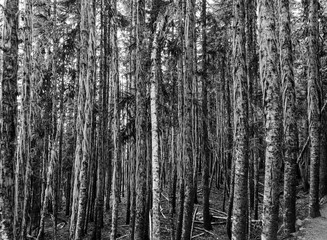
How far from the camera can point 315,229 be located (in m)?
10.4

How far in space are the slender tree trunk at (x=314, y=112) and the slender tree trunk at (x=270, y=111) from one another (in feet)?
18.1

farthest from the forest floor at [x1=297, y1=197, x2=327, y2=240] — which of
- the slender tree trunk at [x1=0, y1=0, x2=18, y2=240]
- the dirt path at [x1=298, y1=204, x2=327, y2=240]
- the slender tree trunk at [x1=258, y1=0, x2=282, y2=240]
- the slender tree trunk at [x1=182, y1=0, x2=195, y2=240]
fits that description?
the slender tree trunk at [x1=0, y1=0, x2=18, y2=240]

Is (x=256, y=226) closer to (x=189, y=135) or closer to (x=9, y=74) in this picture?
(x=189, y=135)

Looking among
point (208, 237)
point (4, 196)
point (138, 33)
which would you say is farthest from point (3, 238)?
point (208, 237)

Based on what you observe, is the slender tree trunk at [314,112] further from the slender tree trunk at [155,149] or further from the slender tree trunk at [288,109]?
the slender tree trunk at [155,149]

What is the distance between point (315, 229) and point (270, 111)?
606 centimetres

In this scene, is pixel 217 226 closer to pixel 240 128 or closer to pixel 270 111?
pixel 240 128

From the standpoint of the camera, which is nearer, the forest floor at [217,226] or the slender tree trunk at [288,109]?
the slender tree trunk at [288,109]

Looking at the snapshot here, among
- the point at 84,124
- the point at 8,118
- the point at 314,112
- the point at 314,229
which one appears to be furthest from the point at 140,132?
the point at 314,112

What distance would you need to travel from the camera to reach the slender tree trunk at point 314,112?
11445 millimetres

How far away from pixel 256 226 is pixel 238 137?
8.00m

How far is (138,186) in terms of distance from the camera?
901 centimetres

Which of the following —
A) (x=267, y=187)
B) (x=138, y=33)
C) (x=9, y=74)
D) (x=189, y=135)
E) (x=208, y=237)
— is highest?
(x=138, y=33)

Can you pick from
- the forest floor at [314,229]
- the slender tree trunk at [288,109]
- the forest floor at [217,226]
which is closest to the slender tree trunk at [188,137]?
the slender tree trunk at [288,109]
